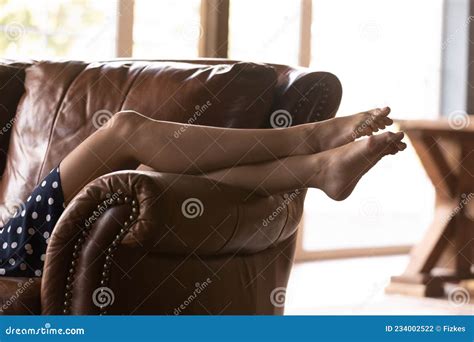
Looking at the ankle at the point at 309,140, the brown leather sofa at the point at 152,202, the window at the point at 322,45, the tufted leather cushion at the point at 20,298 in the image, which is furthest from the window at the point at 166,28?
the tufted leather cushion at the point at 20,298

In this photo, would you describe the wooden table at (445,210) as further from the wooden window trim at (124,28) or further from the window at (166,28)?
the wooden window trim at (124,28)

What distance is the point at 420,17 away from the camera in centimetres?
581

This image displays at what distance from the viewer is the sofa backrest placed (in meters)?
2.39

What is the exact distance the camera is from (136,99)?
257 cm

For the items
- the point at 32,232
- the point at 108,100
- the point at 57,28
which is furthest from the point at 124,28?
the point at 32,232

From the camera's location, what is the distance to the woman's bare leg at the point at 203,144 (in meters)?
2.14

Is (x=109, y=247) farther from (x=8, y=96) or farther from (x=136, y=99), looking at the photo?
Answer: (x=8, y=96)

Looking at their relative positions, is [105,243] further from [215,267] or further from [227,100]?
[227,100]

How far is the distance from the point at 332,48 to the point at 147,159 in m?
3.25

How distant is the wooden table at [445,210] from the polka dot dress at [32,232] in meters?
2.34

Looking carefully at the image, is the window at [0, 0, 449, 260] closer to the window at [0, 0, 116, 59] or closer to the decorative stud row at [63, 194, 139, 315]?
the window at [0, 0, 116, 59]

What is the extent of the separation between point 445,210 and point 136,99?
7.03ft

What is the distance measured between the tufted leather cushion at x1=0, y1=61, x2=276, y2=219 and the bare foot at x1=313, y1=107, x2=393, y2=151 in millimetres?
291
